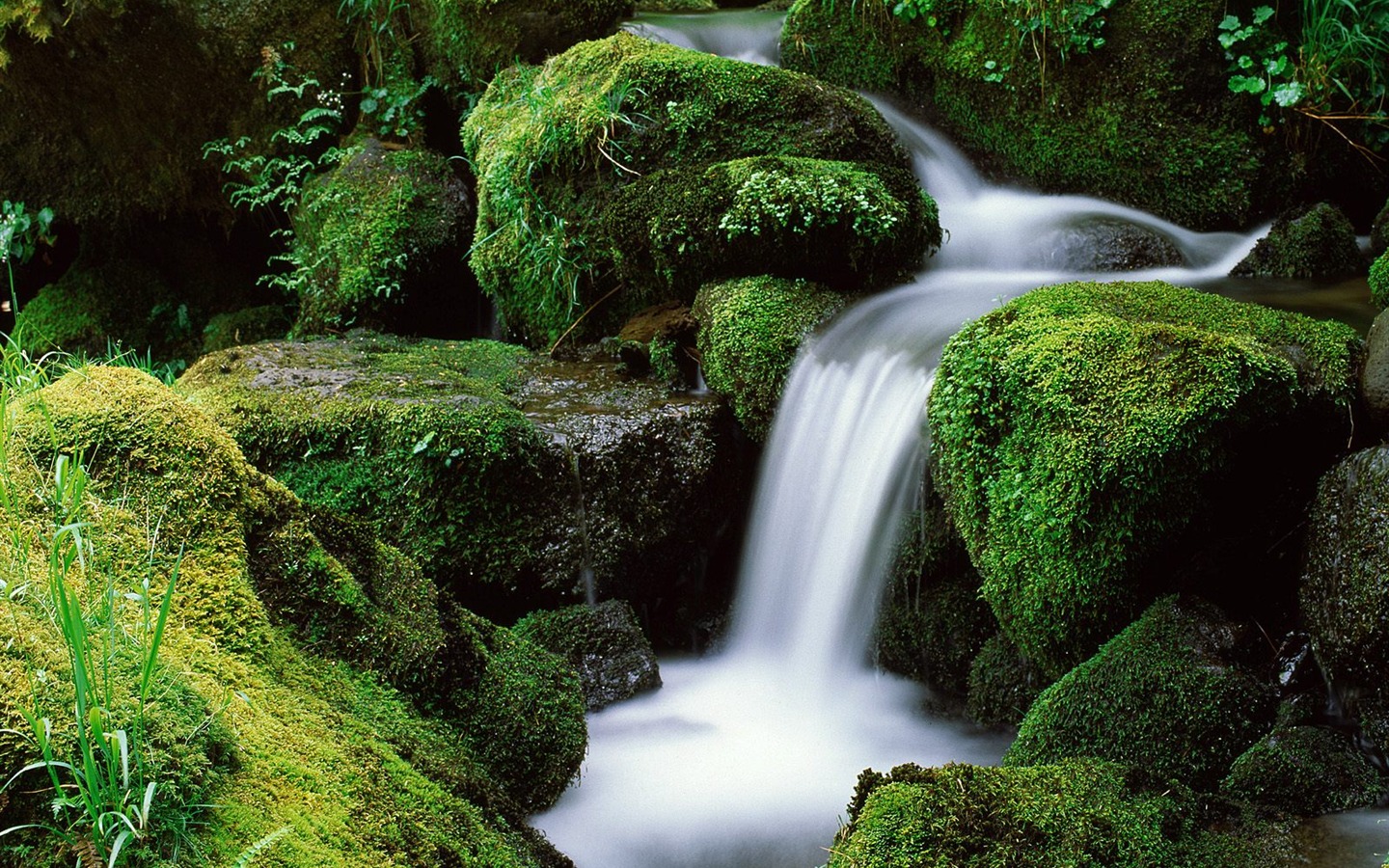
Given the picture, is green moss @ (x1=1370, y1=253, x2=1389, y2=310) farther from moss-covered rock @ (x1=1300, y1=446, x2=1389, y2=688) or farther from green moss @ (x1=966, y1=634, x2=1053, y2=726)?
green moss @ (x1=966, y1=634, x2=1053, y2=726)

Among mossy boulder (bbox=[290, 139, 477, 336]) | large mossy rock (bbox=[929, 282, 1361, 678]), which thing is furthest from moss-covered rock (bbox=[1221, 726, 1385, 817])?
mossy boulder (bbox=[290, 139, 477, 336])

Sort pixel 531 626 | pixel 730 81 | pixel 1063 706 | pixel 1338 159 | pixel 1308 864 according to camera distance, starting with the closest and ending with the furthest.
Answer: pixel 1308 864 < pixel 1063 706 < pixel 531 626 < pixel 730 81 < pixel 1338 159

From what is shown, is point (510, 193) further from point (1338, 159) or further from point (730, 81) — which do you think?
point (1338, 159)

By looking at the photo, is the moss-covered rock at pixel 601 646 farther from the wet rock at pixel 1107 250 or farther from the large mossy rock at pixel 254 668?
the wet rock at pixel 1107 250

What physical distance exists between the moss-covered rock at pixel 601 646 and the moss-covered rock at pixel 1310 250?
3778mm

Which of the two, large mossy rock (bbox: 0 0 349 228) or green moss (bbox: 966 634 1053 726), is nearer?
green moss (bbox: 966 634 1053 726)

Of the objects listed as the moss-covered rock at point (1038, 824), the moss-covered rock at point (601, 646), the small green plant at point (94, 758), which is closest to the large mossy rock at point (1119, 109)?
the moss-covered rock at point (601, 646)

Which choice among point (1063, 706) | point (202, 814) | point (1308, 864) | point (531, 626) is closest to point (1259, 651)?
point (1063, 706)

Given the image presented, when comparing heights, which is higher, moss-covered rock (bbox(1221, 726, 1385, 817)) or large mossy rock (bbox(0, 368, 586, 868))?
large mossy rock (bbox(0, 368, 586, 868))

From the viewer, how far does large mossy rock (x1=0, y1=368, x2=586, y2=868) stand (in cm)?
190

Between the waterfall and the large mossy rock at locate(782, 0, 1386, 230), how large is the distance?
1086mm

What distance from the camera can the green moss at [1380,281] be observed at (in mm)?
4488

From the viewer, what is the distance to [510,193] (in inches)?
251

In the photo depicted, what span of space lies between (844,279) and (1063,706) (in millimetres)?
2712
